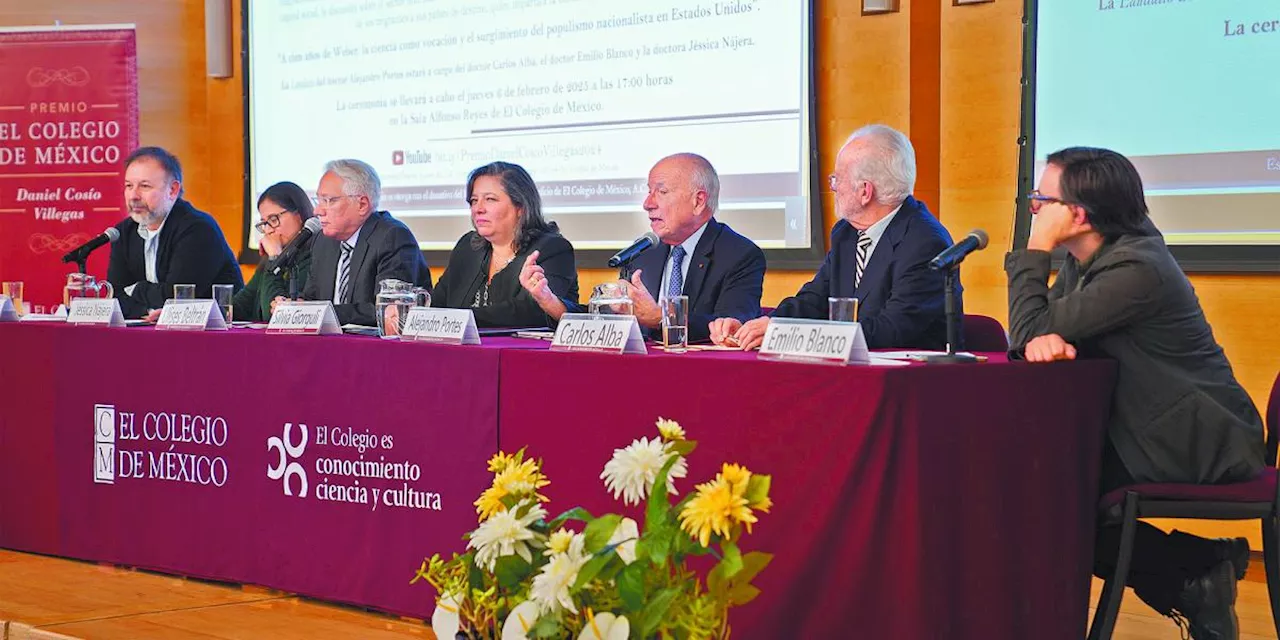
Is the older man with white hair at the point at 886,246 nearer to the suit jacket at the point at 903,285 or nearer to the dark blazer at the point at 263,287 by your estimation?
the suit jacket at the point at 903,285

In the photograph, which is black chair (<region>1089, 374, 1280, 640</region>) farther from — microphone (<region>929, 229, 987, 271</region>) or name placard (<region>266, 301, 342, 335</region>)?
name placard (<region>266, 301, 342, 335</region>)

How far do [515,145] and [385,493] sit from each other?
2.98 meters

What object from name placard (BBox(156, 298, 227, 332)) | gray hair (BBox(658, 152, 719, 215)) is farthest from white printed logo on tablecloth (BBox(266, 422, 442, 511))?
gray hair (BBox(658, 152, 719, 215))

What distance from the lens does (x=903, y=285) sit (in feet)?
10.7

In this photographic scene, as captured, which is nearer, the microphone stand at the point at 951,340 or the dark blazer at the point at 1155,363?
the microphone stand at the point at 951,340

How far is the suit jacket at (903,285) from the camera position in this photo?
321 cm

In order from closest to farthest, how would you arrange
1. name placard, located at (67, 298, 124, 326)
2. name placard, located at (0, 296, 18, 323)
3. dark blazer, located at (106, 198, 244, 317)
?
name placard, located at (67, 298, 124, 326), name placard, located at (0, 296, 18, 323), dark blazer, located at (106, 198, 244, 317)

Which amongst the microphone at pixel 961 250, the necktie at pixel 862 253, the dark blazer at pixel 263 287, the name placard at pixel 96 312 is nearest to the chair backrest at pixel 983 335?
the necktie at pixel 862 253

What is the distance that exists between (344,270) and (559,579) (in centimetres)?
274

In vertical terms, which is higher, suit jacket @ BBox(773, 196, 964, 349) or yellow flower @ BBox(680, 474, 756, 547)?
suit jacket @ BBox(773, 196, 964, 349)

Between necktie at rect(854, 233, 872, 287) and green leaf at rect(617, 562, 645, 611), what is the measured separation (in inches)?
67.9

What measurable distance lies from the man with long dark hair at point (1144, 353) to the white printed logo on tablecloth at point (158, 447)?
73.9 inches

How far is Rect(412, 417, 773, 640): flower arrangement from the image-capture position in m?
1.75

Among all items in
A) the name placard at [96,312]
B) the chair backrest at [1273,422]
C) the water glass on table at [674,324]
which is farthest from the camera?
the name placard at [96,312]
